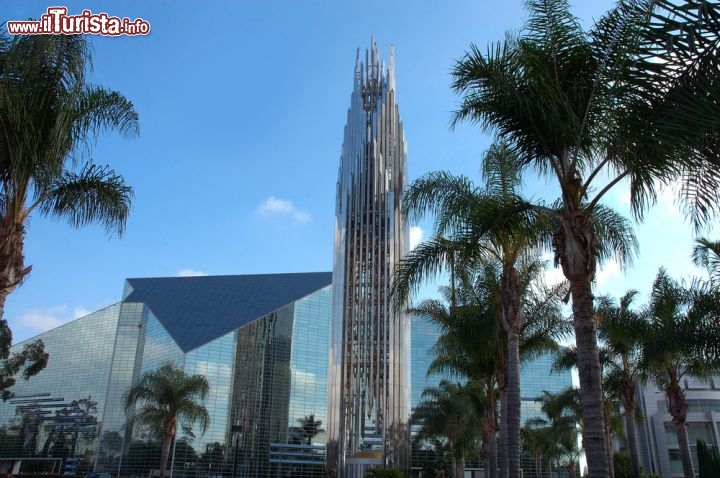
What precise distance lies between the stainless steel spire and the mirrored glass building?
24.6 m

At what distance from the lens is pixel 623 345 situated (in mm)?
25641

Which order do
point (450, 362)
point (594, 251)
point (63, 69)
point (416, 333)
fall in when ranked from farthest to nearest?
point (416, 333) → point (450, 362) → point (63, 69) → point (594, 251)

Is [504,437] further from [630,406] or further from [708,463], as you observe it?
[708,463]

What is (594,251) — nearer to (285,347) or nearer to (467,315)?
(467,315)

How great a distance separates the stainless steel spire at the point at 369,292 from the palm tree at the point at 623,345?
20.3 m

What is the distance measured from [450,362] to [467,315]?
544cm

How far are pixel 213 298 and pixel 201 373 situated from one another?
15.2 metres

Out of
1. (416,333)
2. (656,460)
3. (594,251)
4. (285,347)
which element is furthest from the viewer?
(416,333)

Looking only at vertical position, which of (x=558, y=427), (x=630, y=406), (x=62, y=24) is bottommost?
(x=630, y=406)

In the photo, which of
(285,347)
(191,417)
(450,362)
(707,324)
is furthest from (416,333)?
(707,324)

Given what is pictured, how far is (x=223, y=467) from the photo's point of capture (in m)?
67.6

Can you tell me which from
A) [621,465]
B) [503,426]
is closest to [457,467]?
[621,465]

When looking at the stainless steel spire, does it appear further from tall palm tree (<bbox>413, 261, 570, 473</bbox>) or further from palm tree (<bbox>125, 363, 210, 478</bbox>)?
tall palm tree (<bbox>413, 261, 570, 473</bbox>)

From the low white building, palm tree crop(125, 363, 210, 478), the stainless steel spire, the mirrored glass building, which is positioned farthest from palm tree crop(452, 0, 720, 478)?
the mirrored glass building
